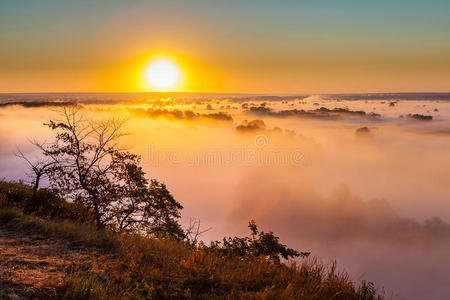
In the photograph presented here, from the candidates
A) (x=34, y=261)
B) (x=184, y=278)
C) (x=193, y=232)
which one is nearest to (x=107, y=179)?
(x=193, y=232)

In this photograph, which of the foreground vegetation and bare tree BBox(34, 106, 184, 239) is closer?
the foreground vegetation

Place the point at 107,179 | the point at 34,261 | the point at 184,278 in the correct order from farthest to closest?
the point at 107,179 → the point at 34,261 → the point at 184,278

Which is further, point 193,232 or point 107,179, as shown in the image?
point 107,179

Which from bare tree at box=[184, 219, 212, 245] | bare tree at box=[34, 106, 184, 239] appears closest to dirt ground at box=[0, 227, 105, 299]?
bare tree at box=[184, 219, 212, 245]

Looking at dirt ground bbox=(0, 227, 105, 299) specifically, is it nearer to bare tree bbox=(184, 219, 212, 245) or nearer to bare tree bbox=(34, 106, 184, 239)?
bare tree bbox=(184, 219, 212, 245)

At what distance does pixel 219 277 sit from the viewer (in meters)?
5.93

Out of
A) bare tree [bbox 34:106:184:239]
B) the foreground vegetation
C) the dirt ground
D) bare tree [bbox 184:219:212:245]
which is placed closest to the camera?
the dirt ground

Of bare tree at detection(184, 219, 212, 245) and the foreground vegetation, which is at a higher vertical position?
the foreground vegetation

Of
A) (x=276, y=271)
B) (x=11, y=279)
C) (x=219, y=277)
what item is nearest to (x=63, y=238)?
A: (x=11, y=279)

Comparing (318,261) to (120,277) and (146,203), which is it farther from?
(146,203)

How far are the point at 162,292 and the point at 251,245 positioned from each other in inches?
381

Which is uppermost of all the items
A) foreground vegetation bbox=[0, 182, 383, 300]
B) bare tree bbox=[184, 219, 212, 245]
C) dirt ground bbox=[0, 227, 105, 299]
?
dirt ground bbox=[0, 227, 105, 299]

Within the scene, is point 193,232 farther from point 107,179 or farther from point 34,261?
point 34,261

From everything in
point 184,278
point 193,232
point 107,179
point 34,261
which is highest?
point 107,179
